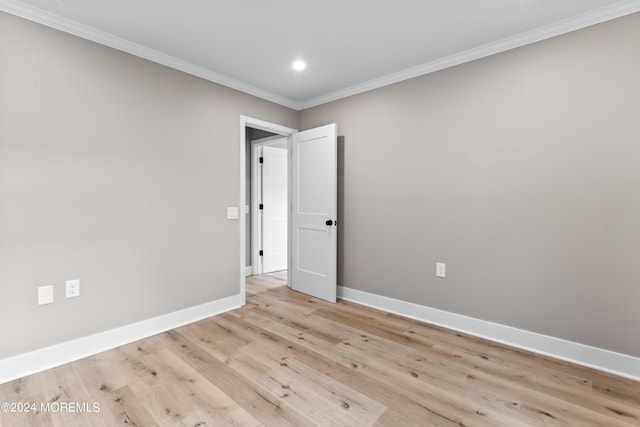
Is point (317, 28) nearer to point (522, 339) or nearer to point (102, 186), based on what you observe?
point (102, 186)

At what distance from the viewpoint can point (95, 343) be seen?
222 cm

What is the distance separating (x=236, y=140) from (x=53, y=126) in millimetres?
1507

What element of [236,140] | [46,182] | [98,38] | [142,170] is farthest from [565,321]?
[98,38]

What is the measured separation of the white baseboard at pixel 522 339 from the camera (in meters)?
1.96

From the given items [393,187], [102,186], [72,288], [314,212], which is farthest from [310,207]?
[72,288]

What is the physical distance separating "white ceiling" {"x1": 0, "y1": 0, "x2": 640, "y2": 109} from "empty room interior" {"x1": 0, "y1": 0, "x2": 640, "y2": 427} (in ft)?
0.06

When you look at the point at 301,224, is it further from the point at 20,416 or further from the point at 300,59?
the point at 20,416

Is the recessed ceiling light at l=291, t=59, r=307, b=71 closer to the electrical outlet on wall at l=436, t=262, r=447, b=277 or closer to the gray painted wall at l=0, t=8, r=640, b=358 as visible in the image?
the gray painted wall at l=0, t=8, r=640, b=358

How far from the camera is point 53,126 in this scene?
206cm

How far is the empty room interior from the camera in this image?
182 cm

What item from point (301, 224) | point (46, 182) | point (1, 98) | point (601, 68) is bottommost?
point (301, 224)

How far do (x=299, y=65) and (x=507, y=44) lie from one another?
5.90ft

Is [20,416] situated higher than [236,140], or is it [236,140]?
[236,140]

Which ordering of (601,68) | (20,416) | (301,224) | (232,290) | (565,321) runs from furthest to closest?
1. (301,224)
2. (232,290)
3. (565,321)
4. (601,68)
5. (20,416)
